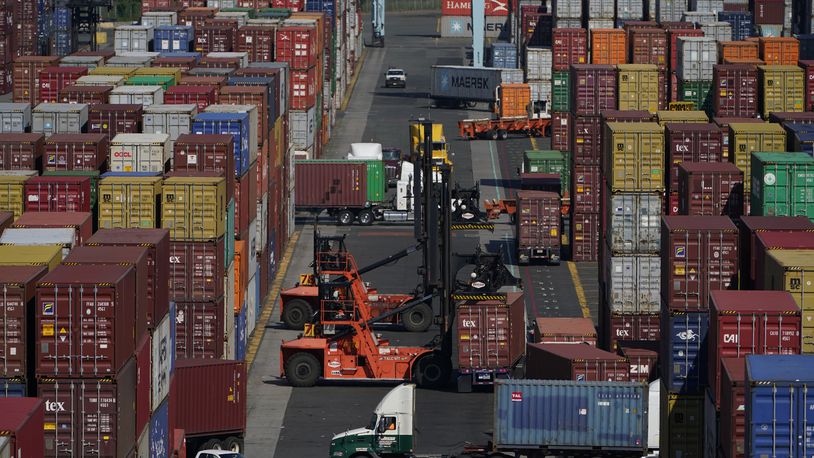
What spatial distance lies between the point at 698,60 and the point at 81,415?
234 ft

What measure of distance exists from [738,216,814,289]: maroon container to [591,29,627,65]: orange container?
62895 millimetres

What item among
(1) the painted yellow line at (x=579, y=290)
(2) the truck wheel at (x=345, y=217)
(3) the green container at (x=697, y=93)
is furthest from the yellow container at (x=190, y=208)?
(3) the green container at (x=697, y=93)

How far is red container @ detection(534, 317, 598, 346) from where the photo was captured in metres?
75.4

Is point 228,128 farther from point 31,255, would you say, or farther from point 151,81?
point 31,255

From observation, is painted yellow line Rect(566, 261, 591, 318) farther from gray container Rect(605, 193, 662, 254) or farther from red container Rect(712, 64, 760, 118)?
gray container Rect(605, 193, 662, 254)

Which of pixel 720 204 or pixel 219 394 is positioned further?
pixel 720 204

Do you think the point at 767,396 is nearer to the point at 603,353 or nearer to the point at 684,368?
the point at 684,368

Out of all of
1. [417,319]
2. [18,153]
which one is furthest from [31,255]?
[417,319]

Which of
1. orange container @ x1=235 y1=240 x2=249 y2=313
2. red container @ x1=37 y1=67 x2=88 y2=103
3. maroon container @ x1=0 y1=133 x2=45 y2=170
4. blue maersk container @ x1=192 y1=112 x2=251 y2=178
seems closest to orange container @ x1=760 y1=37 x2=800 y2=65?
red container @ x1=37 y1=67 x2=88 y2=103

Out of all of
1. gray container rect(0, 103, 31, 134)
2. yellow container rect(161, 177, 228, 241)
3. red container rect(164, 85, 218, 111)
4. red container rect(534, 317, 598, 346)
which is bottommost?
red container rect(534, 317, 598, 346)

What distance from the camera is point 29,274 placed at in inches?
2019

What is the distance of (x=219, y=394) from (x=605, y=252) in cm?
2274

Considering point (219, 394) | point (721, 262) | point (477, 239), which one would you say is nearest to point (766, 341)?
point (721, 262)

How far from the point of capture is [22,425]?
1606 inches
